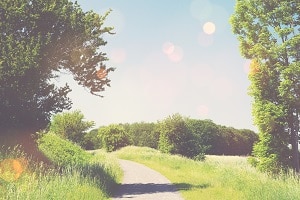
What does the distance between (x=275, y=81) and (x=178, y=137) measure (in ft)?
87.3

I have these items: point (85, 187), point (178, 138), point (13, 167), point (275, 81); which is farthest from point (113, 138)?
point (85, 187)

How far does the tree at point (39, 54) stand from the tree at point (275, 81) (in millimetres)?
10889

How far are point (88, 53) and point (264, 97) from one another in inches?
467

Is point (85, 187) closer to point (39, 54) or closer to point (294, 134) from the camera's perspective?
point (39, 54)

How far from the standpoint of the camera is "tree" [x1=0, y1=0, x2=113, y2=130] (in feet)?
55.5

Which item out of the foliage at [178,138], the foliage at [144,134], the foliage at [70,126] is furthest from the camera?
the foliage at [144,134]

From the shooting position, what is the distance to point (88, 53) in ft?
67.6

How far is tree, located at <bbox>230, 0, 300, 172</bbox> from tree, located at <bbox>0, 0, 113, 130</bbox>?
10889 mm

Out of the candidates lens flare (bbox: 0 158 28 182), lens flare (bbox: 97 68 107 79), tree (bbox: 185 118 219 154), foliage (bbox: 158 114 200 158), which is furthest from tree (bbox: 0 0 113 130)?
tree (bbox: 185 118 219 154)

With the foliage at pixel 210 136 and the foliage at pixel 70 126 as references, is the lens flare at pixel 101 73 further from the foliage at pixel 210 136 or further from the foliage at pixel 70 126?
the foliage at pixel 210 136

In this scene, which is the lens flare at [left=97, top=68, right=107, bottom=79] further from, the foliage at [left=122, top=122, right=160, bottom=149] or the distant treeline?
the foliage at [left=122, top=122, right=160, bottom=149]

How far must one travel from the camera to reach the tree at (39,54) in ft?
55.5

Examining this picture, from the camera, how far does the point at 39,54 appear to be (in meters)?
17.2

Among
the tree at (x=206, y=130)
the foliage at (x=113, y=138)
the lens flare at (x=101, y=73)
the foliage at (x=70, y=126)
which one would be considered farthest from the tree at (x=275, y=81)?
the tree at (x=206, y=130)
